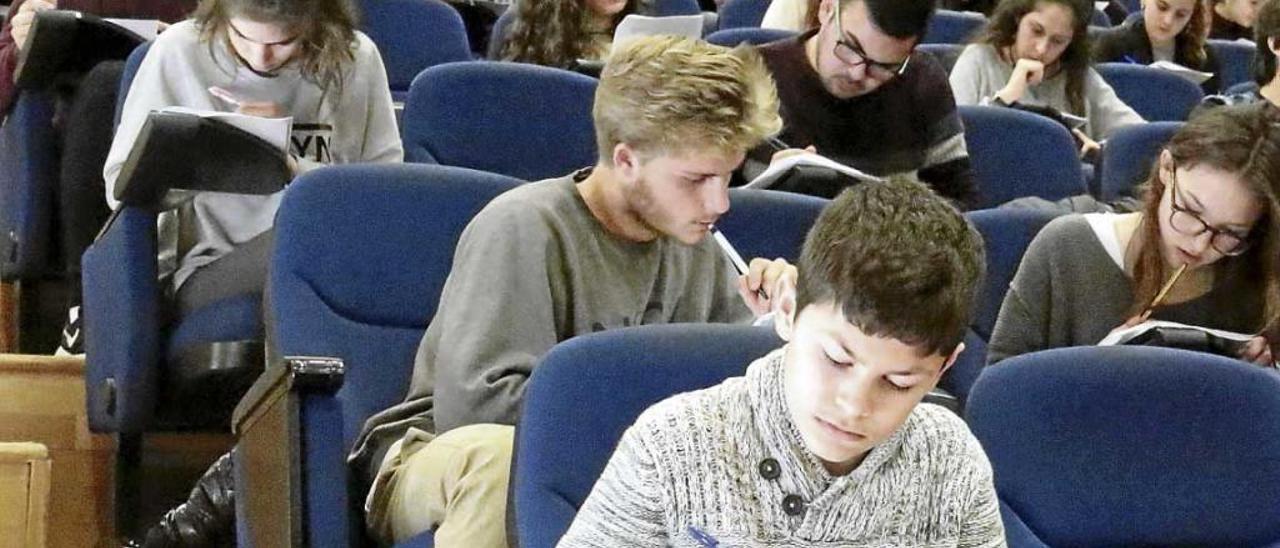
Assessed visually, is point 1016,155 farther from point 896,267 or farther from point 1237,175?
point 896,267

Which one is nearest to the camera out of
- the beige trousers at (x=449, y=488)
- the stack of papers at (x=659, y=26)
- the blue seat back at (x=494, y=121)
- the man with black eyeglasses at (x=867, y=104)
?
the beige trousers at (x=449, y=488)

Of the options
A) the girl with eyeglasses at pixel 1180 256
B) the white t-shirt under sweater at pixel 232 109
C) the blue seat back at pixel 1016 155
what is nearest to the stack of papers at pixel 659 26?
the blue seat back at pixel 1016 155

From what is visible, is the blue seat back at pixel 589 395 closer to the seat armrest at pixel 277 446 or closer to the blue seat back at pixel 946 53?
the seat armrest at pixel 277 446

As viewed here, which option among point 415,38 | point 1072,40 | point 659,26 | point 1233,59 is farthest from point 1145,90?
point 415,38

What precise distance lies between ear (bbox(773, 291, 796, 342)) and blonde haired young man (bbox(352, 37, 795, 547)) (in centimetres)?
20

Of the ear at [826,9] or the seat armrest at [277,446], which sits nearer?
the seat armrest at [277,446]

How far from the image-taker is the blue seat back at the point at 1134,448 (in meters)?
1.77

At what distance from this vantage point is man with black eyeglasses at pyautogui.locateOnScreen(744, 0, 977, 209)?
9.25 ft

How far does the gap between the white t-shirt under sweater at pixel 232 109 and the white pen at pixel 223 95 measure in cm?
1

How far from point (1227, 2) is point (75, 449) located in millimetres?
3875

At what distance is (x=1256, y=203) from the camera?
2.23 metres

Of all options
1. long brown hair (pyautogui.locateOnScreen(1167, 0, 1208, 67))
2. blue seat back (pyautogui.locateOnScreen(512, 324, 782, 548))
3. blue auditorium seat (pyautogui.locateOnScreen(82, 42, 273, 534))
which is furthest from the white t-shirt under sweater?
long brown hair (pyautogui.locateOnScreen(1167, 0, 1208, 67))

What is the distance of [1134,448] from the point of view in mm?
1792

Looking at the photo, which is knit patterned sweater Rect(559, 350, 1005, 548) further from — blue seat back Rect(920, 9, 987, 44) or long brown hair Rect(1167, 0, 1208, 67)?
long brown hair Rect(1167, 0, 1208, 67)
